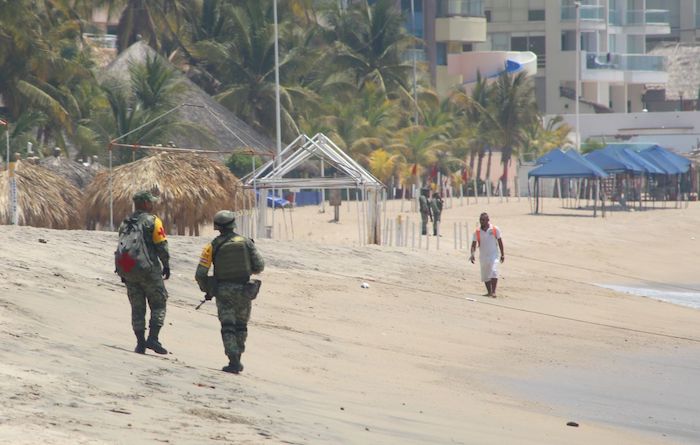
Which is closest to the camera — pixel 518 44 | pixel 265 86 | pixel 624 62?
pixel 265 86

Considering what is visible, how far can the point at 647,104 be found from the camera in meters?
84.8

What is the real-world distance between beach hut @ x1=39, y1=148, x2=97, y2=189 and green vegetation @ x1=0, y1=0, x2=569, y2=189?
2529mm

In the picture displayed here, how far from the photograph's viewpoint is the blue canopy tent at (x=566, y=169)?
40938mm

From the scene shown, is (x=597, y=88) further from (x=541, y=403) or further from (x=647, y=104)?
(x=541, y=403)

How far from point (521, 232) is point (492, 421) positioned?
23.6m

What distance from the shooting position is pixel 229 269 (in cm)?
1050

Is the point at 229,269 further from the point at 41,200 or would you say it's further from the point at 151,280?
the point at 41,200

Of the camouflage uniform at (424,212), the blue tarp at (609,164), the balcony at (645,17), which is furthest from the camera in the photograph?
the balcony at (645,17)

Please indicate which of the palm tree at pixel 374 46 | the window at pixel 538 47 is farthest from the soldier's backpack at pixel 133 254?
the window at pixel 538 47

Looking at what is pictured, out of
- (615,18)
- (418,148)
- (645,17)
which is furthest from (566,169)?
(645,17)

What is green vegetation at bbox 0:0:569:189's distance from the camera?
3866 centimetres

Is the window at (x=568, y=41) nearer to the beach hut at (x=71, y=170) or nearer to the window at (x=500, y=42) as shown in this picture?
the window at (x=500, y=42)

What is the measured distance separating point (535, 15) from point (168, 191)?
54479 mm

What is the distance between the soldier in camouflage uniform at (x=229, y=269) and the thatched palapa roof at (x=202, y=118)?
103 ft
